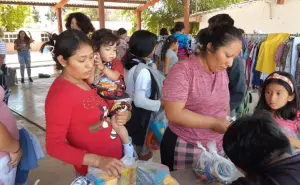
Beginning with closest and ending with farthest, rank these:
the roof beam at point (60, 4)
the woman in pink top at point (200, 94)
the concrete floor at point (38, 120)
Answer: the woman in pink top at point (200, 94)
the concrete floor at point (38, 120)
the roof beam at point (60, 4)

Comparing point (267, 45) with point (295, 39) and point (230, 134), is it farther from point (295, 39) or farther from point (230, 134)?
point (230, 134)

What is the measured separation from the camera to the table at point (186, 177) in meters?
1.29

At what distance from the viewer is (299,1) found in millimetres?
7508

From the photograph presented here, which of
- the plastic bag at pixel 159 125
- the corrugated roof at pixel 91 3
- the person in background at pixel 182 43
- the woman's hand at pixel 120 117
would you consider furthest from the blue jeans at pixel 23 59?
the woman's hand at pixel 120 117

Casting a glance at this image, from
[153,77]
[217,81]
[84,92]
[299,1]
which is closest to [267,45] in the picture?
[153,77]

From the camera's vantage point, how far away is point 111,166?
102 cm

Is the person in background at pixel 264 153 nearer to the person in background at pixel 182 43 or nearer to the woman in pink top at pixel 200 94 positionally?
the woman in pink top at pixel 200 94

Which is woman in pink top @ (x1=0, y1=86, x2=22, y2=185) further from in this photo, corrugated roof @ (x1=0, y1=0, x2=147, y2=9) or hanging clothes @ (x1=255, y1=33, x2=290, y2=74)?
corrugated roof @ (x1=0, y1=0, x2=147, y2=9)

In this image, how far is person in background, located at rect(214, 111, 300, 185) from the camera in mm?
796

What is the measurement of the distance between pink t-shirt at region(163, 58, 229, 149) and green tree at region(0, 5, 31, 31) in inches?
826

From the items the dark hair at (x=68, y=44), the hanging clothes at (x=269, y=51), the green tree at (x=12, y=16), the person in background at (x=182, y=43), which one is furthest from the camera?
the green tree at (x=12, y=16)

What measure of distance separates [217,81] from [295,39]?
2.84m

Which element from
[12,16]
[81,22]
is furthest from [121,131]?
[12,16]

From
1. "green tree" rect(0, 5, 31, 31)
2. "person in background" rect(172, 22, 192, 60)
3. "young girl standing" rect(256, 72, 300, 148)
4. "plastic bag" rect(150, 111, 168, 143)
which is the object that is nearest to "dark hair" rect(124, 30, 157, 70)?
"plastic bag" rect(150, 111, 168, 143)
